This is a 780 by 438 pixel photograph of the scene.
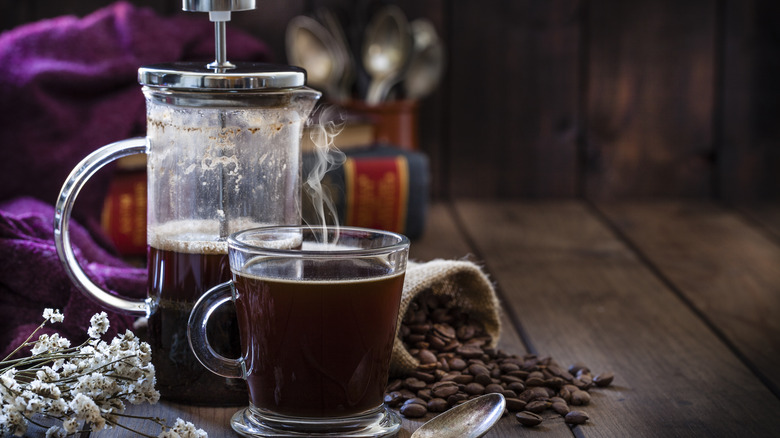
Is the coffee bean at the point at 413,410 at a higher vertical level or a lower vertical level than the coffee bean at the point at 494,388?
lower

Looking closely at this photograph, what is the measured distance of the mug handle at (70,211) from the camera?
85cm

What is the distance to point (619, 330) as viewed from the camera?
1.16 metres

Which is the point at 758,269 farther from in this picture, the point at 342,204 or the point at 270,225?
the point at 270,225

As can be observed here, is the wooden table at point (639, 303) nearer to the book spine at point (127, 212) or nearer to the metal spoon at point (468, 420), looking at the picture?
the metal spoon at point (468, 420)

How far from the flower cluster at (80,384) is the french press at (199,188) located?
8 cm

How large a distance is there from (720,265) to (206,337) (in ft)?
3.10

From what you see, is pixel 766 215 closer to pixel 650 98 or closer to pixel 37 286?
pixel 650 98

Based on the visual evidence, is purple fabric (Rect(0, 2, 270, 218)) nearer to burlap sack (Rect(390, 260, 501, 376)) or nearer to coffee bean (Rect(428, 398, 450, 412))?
burlap sack (Rect(390, 260, 501, 376))

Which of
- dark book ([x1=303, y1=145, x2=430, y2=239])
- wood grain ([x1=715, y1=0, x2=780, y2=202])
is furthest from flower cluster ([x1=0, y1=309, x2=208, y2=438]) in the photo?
wood grain ([x1=715, y1=0, x2=780, y2=202])

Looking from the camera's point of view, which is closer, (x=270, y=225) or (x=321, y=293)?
(x=321, y=293)

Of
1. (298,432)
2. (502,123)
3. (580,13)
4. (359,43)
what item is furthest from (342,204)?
(298,432)

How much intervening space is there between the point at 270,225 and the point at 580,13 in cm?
129

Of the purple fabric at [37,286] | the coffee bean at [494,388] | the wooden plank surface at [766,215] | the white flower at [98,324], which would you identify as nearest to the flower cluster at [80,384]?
the white flower at [98,324]

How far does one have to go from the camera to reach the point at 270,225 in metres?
0.88
